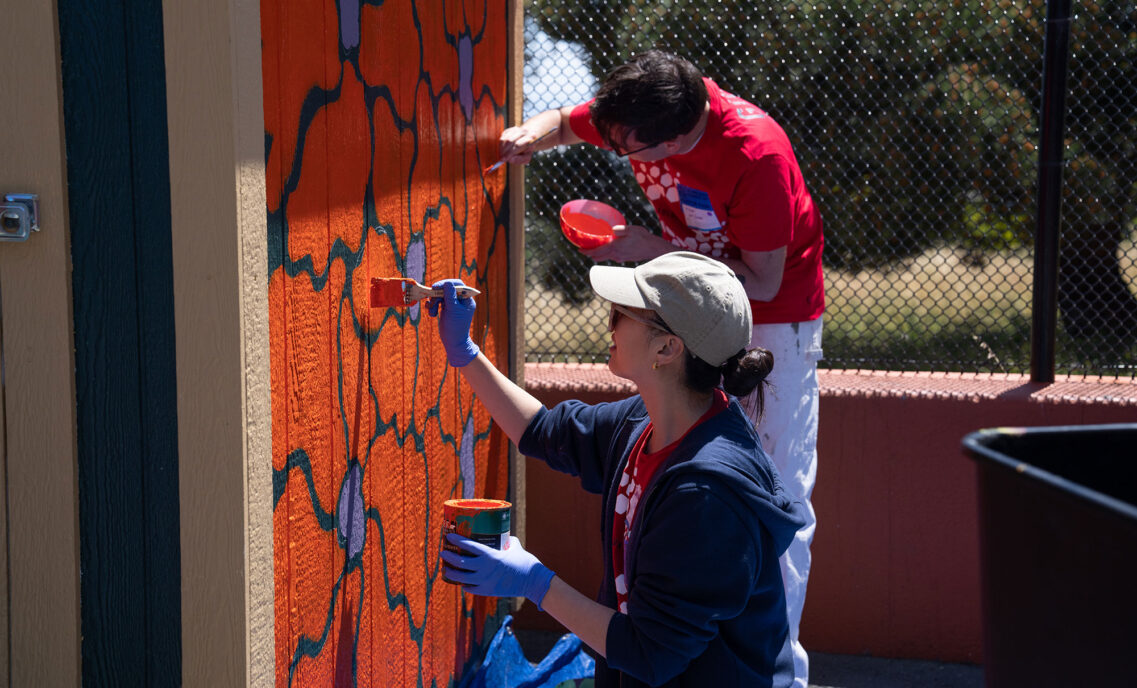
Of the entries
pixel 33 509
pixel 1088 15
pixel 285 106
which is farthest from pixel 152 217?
pixel 1088 15

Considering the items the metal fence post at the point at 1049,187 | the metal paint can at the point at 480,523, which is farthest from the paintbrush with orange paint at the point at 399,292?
the metal fence post at the point at 1049,187

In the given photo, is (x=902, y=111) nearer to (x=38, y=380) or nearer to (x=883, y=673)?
(x=883, y=673)

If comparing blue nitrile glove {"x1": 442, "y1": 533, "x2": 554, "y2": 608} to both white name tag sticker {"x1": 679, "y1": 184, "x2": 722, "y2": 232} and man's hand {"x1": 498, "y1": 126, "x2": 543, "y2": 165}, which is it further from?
man's hand {"x1": 498, "y1": 126, "x2": 543, "y2": 165}

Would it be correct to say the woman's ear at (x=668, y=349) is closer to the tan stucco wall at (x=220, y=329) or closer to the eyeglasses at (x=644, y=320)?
the eyeglasses at (x=644, y=320)

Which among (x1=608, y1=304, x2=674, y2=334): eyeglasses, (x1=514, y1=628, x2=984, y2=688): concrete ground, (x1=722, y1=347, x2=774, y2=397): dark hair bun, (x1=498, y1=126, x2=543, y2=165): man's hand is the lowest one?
(x1=514, y1=628, x2=984, y2=688): concrete ground

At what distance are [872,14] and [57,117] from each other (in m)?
3.95

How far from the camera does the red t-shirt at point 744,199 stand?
3.02 meters

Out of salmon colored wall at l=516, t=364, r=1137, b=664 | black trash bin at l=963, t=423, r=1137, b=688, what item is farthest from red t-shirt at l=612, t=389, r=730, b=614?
salmon colored wall at l=516, t=364, r=1137, b=664

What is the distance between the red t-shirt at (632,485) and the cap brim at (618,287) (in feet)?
0.95

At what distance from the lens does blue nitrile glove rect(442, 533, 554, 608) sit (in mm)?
2104

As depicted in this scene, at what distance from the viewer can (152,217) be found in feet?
5.90

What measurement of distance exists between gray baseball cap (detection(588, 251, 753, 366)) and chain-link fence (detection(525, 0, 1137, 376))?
2352 millimetres

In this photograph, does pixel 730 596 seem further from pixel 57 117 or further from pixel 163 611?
pixel 57 117

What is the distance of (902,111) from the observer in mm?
4910
